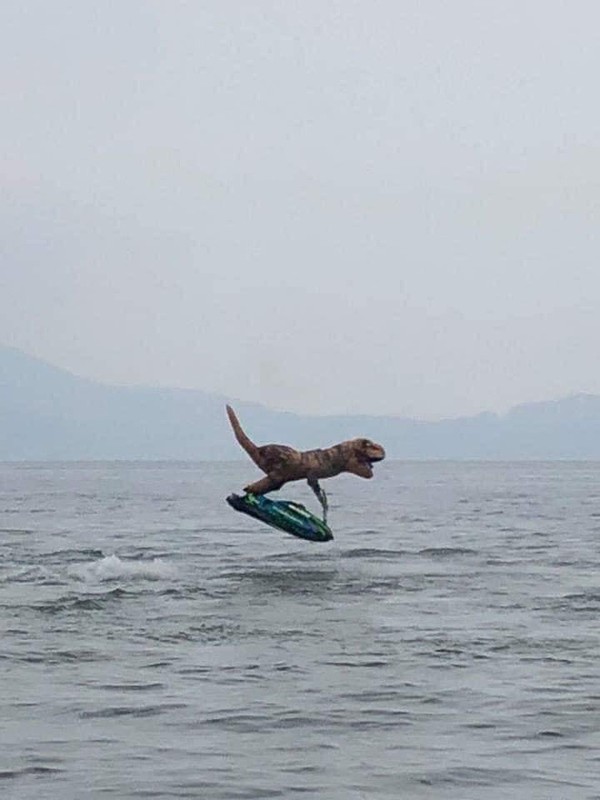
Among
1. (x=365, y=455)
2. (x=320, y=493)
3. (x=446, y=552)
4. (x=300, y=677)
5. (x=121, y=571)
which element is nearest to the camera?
(x=300, y=677)

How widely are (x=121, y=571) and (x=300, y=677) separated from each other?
1370 centimetres

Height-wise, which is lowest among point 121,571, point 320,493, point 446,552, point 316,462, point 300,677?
point 300,677

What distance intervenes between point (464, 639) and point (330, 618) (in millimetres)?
3029

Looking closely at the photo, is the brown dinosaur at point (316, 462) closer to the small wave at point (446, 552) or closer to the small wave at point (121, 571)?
the small wave at point (121, 571)

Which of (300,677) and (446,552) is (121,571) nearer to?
(446,552)

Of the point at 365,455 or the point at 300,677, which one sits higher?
the point at 365,455

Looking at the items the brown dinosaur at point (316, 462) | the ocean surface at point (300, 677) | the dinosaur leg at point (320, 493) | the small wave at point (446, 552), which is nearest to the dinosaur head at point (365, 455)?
the brown dinosaur at point (316, 462)

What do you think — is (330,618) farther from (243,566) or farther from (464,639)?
(243,566)

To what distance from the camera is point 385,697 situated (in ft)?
56.5

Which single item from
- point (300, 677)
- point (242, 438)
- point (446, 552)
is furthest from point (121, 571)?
point (300, 677)

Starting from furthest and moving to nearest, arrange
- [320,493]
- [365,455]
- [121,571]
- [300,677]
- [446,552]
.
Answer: [446,552] < [365,455] < [121,571] < [320,493] < [300,677]

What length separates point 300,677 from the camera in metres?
18.4

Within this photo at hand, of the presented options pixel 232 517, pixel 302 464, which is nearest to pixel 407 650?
pixel 302 464

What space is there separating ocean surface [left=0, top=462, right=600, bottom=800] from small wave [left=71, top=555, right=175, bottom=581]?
107mm
